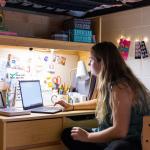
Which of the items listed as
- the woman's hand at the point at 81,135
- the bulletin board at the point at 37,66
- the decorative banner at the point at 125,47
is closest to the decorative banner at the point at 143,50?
the decorative banner at the point at 125,47

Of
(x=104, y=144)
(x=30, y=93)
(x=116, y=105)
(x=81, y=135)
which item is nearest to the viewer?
(x=116, y=105)

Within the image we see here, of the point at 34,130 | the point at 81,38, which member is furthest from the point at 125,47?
the point at 34,130

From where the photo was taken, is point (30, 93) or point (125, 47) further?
point (125, 47)

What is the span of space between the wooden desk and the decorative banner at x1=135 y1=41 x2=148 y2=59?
0.81m

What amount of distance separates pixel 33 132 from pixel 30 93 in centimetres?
41

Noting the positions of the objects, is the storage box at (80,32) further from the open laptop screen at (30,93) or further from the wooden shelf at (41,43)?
the open laptop screen at (30,93)

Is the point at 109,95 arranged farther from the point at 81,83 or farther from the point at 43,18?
the point at 43,18

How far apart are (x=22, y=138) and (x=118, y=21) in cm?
159

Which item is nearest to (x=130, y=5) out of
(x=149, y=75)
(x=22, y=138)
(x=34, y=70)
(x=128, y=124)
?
(x=149, y=75)

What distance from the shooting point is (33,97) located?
259 centimetres

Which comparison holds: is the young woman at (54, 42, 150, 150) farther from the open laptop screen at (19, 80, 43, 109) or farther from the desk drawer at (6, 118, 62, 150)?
the open laptop screen at (19, 80, 43, 109)

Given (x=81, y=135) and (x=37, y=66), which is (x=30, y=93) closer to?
(x=37, y=66)

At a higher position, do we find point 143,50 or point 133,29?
point 133,29

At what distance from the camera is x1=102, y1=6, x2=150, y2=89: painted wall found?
2889mm
